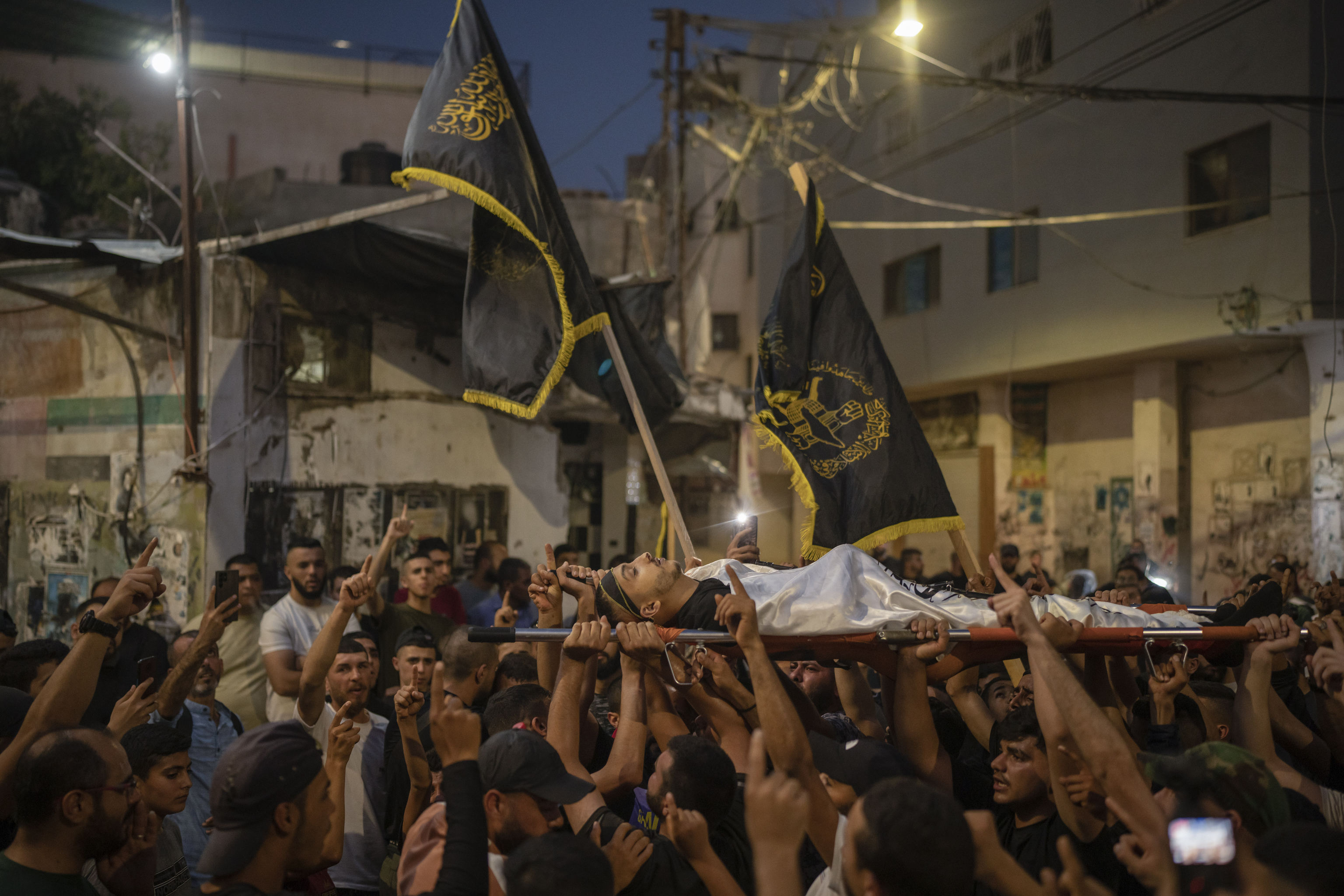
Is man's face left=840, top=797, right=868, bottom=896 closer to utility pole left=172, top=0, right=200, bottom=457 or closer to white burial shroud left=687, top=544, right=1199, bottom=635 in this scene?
white burial shroud left=687, top=544, right=1199, bottom=635

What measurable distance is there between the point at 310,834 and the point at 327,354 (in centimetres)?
766

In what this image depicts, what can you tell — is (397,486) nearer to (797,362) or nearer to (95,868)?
(797,362)

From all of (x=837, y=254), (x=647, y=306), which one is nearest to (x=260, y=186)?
(x=647, y=306)

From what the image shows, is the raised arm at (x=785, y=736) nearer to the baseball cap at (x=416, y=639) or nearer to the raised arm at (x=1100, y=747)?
the raised arm at (x=1100, y=747)

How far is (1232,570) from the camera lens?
13.1 metres

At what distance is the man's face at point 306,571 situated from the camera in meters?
6.00

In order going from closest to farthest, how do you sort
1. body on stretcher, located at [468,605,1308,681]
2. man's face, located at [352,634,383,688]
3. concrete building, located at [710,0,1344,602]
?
body on stretcher, located at [468,605,1308,681] → man's face, located at [352,634,383,688] → concrete building, located at [710,0,1344,602]

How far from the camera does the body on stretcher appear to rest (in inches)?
137

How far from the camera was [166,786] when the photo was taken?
325 centimetres

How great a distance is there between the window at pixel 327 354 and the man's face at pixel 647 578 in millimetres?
5886

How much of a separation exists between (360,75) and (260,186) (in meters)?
8.04

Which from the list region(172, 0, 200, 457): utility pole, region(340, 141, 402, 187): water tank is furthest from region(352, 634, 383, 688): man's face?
region(340, 141, 402, 187): water tank

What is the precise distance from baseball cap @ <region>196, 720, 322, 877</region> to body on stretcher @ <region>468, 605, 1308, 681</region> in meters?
Result: 1.10

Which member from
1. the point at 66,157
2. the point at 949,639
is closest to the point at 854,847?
the point at 949,639
